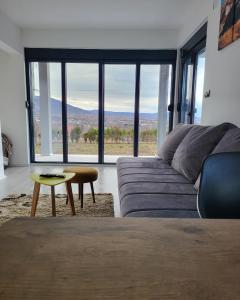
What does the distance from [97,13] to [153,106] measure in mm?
1970

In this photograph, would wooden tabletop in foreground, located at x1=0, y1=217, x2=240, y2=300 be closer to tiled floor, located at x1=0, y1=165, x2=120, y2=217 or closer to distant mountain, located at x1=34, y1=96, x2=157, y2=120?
tiled floor, located at x1=0, y1=165, x2=120, y2=217

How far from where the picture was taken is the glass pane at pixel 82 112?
181 inches

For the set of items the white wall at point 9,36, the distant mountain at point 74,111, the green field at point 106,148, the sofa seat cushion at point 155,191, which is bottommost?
the green field at point 106,148

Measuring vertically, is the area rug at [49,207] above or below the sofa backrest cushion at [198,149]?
below

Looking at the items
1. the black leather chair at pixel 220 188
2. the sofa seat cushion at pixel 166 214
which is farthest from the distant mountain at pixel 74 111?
the black leather chair at pixel 220 188

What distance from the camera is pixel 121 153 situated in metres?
4.94

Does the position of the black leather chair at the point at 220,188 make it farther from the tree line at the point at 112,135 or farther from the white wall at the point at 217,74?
the tree line at the point at 112,135

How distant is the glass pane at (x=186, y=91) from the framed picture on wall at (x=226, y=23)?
57.2 inches

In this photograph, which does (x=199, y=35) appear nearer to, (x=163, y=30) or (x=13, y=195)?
(x=163, y=30)

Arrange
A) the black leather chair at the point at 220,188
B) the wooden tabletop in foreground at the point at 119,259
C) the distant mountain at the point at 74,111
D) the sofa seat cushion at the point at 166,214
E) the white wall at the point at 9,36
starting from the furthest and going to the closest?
the distant mountain at the point at 74,111 < the white wall at the point at 9,36 < the sofa seat cushion at the point at 166,214 < the black leather chair at the point at 220,188 < the wooden tabletop in foreground at the point at 119,259

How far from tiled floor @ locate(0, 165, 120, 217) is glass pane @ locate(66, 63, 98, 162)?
1.60 feet

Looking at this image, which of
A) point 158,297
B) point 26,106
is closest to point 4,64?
point 26,106

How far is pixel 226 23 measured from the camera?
7.53 ft

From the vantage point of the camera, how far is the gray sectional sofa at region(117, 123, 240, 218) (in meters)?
1.46
